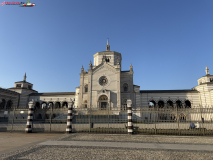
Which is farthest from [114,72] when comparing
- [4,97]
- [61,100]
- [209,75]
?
[4,97]

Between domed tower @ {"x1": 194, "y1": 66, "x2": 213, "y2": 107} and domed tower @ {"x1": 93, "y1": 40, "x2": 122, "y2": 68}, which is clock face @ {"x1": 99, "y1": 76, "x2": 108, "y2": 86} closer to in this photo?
domed tower @ {"x1": 93, "y1": 40, "x2": 122, "y2": 68}

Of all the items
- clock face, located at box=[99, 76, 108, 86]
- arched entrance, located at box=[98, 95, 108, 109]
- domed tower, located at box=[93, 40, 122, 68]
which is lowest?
arched entrance, located at box=[98, 95, 108, 109]

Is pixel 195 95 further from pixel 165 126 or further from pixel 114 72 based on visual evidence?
pixel 165 126

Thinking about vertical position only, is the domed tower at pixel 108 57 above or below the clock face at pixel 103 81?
above

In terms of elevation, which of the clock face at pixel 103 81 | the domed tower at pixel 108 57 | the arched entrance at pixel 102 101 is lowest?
the arched entrance at pixel 102 101

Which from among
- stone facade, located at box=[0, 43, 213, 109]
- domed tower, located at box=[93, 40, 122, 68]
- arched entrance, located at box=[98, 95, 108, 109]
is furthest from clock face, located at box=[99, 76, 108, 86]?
domed tower, located at box=[93, 40, 122, 68]

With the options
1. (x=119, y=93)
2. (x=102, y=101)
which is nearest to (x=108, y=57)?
(x=119, y=93)

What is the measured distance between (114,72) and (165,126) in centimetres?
2425

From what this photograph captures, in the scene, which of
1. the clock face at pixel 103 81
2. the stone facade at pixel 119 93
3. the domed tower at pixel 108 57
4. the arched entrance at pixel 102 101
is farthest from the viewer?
the domed tower at pixel 108 57

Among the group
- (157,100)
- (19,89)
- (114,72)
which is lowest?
(157,100)

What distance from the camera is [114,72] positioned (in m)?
37.4

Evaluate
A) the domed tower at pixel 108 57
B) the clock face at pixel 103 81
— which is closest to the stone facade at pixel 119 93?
the clock face at pixel 103 81

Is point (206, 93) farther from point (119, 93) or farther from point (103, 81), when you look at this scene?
point (103, 81)

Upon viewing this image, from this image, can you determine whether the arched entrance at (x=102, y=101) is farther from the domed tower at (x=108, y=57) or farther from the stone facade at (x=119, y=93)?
the domed tower at (x=108, y=57)
